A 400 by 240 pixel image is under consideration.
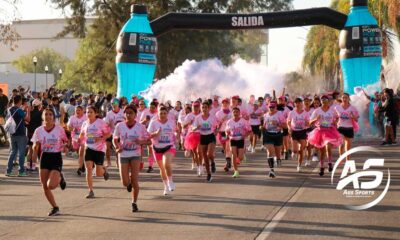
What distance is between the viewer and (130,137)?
12.1 meters

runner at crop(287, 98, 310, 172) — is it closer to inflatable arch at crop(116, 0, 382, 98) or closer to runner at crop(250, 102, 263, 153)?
runner at crop(250, 102, 263, 153)

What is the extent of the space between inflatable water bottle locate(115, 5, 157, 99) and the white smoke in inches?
29.3

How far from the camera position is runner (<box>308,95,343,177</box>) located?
55.2 ft

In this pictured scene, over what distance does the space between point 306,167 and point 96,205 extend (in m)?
8.24

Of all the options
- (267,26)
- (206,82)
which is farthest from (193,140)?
(206,82)

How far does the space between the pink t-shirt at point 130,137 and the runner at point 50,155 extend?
38.4 inches

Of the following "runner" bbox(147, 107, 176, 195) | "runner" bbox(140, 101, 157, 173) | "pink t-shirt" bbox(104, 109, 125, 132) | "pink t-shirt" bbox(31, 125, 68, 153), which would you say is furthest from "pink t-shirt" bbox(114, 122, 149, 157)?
"pink t-shirt" bbox(104, 109, 125, 132)

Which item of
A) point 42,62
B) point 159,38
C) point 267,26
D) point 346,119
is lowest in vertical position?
point 346,119

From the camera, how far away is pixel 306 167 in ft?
62.6

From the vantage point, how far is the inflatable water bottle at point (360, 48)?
28828mm

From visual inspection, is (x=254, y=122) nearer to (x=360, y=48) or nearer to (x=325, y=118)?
(x=360, y=48)

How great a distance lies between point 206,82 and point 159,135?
23.5 m

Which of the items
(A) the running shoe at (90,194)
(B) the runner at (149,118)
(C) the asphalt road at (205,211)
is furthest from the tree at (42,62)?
(A) the running shoe at (90,194)

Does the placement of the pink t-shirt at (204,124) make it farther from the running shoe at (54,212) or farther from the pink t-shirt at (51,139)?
the running shoe at (54,212)
